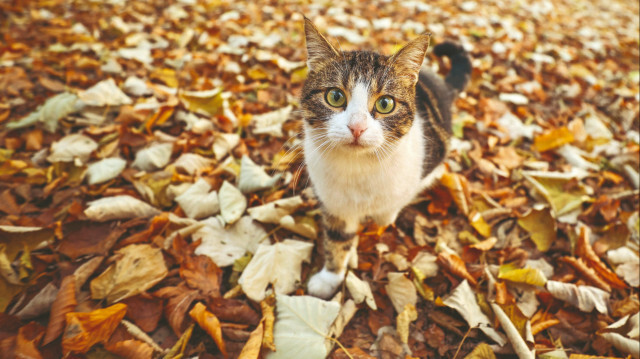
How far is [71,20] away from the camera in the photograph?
3.26 m

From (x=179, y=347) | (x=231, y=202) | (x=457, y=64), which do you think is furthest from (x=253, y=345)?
(x=457, y=64)

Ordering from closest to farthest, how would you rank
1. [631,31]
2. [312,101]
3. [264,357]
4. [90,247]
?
[264,357], [312,101], [90,247], [631,31]

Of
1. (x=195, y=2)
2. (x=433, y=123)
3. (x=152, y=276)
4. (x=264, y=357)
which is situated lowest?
(x=264, y=357)

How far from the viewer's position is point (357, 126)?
1.15 meters

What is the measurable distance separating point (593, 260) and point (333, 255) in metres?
1.29

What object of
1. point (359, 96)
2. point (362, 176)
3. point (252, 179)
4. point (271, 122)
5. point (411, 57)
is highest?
point (411, 57)

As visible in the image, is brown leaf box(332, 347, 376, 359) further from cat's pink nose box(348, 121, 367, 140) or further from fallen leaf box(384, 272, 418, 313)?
cat's pink nose box(348, 121, 367, 140)

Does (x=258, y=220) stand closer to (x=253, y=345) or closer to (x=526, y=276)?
(x=253, y=345)

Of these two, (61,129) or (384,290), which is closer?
(384,290)

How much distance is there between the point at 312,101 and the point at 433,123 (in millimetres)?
788

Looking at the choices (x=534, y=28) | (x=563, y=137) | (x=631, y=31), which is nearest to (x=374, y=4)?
(x=534, y=28)

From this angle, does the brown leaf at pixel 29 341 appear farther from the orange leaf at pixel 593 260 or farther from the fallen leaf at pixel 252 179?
the orange leaf at pixel 593 260

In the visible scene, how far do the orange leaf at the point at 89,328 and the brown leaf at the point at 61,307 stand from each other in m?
0.06

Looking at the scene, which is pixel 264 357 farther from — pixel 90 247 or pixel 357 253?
pixel 90 247
